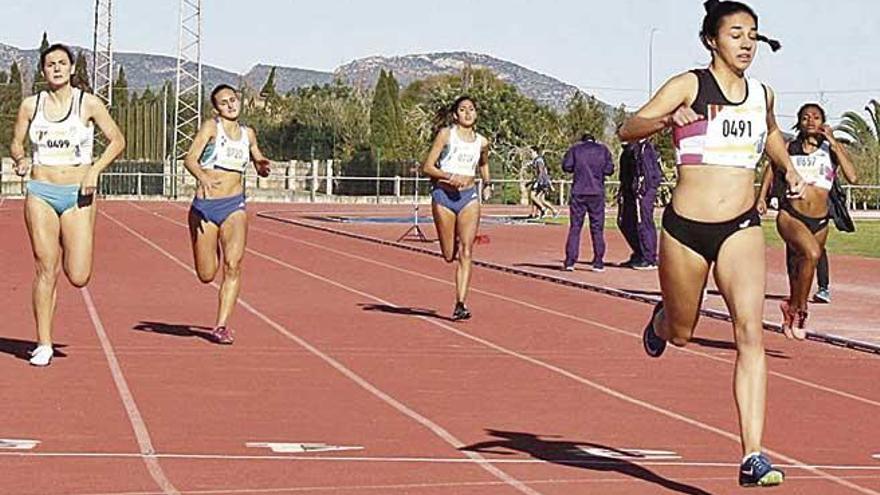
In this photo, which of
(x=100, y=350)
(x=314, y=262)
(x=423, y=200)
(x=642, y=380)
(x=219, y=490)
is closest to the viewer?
(x=219, y=490)

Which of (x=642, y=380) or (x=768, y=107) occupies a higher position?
(x=768, y=107)

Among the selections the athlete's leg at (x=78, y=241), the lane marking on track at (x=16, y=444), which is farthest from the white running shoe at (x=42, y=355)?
the lane marking on track at (x=16, y=444)

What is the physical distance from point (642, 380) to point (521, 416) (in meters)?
2.11

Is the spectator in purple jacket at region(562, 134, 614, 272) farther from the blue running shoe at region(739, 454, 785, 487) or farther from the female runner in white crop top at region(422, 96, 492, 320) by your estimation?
the blue running shoe at region(739, 454, 785, 487)

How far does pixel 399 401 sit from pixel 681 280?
310 centimetres

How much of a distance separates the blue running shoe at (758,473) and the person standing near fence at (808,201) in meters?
7.58

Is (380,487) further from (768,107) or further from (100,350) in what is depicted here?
(100,350)

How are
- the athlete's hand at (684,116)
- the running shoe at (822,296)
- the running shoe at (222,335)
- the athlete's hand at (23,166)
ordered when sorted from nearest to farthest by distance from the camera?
the athlete's hand at (684,116), the athlete's hand at (23,166), the running shoe at (222,335), the running shoe at (822,296)

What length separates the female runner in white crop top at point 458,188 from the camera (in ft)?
53.8

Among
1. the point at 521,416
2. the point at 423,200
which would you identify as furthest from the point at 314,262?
the point at 423,200

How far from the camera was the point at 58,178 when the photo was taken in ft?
40.2

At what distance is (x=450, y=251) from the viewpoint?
16641mm

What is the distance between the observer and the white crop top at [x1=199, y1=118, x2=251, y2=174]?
1438 cm

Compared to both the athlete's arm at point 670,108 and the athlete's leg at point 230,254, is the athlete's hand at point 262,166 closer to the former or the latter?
the athlete's leg at point 230,254
